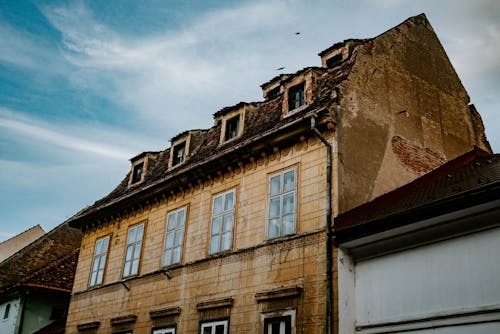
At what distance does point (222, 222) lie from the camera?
47.9 ft

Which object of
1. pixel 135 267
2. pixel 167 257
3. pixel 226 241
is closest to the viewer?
pixel 226 241

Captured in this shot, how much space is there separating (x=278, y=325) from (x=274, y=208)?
9.27ft

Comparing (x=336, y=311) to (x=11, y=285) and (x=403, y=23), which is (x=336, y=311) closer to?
(x=403, y=23)

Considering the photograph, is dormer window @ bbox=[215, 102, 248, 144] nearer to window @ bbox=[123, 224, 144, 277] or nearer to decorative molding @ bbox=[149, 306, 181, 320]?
window @ bbox=[123, 224, 144, 277]

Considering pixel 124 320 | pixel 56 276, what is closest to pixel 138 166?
pixel 124 320

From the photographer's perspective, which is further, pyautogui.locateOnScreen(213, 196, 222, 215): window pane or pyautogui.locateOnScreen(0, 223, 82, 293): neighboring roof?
pyautogui.locateOnScreen(0, 223, 82, 293): neighboring roof

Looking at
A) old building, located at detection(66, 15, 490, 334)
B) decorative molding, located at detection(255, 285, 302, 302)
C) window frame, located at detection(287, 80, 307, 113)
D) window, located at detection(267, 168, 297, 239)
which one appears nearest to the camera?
decorative molding, located at detection(255, 285, 302, 302)

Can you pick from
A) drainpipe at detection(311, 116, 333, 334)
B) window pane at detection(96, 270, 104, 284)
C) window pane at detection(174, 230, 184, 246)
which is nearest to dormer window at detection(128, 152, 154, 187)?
window pane at detection(96, 270, 104, 284)

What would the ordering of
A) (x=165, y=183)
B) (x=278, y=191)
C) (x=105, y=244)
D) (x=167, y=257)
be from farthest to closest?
(x=105, y=244) → (x=165, y=183) → (x=167, y=257) → (x=278, y=191)

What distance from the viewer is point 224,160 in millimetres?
14898

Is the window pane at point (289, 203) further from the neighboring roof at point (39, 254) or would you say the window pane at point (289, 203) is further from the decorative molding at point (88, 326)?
the neighboring roof at point (39, 254)

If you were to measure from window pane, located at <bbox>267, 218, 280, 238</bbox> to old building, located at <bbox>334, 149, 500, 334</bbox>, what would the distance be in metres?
1.86

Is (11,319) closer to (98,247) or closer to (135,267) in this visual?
(98,247)

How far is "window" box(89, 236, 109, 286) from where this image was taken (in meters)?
18.8
